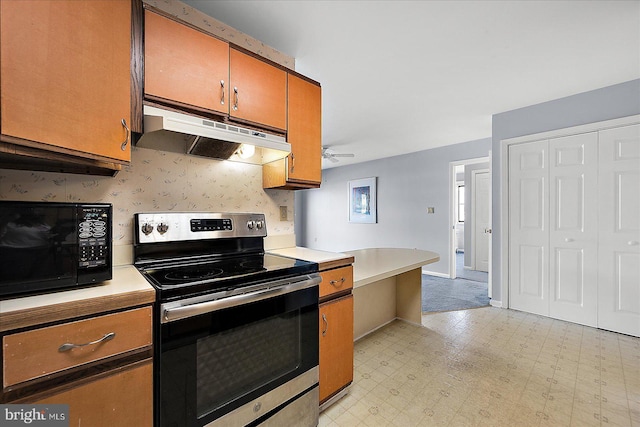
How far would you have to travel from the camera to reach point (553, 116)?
121 inches

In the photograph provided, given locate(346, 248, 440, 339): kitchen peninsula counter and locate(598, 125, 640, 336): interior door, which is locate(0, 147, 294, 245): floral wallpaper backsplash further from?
locate(598, 125, 640, 336): interior door

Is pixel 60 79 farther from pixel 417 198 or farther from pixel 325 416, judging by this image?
pixel 417 198

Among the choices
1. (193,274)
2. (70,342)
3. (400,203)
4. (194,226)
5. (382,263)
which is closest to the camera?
(70,342)

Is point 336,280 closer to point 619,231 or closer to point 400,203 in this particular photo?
point 619,231

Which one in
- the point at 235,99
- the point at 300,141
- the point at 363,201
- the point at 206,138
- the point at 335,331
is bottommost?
the point at 335,331

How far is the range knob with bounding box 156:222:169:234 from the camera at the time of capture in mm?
1449

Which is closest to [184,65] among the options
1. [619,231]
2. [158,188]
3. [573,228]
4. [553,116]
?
[158,188]

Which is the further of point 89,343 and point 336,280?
point 336,280

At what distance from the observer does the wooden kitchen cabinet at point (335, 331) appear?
1.58m

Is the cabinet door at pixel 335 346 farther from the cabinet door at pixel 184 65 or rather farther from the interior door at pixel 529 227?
the interior door at pixel 529 227

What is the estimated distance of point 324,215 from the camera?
7.57m

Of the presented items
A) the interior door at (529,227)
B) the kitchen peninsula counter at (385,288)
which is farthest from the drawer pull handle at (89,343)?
the interior door at (529,227)

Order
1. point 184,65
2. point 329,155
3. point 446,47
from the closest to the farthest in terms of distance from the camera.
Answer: point 184,65, point 446,47, point 329,155

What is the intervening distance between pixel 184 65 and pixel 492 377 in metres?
2.80
